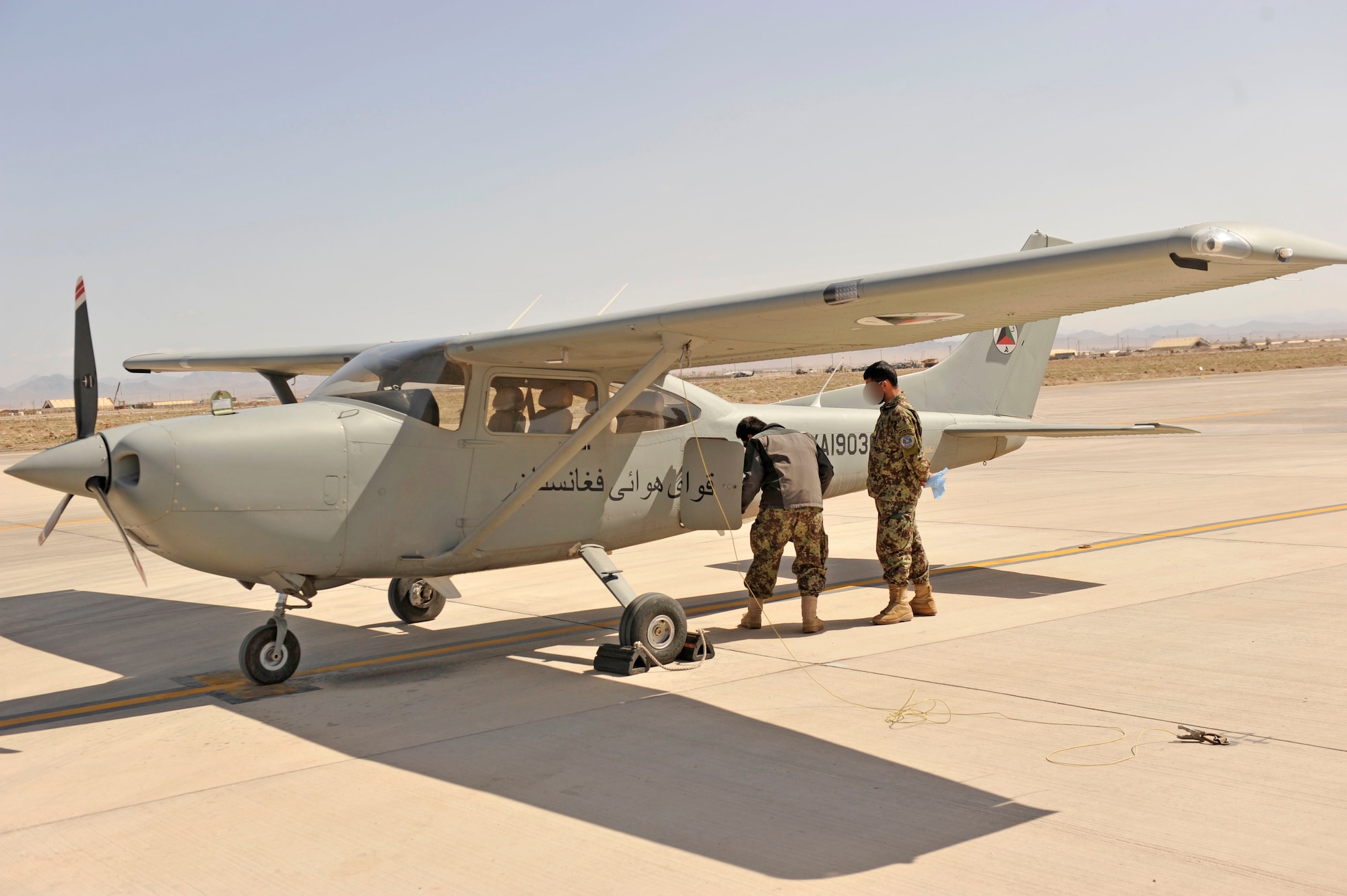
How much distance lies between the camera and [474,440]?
775 cm

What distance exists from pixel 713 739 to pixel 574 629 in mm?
3344

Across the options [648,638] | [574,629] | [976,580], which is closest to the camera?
[648,638]

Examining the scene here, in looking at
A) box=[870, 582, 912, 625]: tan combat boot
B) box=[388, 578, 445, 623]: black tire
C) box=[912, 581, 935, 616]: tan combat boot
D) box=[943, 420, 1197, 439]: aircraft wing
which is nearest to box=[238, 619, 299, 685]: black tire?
box=[388, 578, 445, 623]: black tire

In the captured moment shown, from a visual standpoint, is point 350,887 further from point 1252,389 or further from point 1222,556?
point 1252,389

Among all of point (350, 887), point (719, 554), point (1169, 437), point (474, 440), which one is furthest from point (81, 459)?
point (1169, 437)

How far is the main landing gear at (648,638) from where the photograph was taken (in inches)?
292

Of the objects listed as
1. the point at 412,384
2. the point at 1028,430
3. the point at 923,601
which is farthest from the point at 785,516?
the point at 1028,430

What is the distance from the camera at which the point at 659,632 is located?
759cm

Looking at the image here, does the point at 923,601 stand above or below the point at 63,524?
above

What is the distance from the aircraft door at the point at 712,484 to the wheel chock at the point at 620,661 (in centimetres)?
177

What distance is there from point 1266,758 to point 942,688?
1.87m

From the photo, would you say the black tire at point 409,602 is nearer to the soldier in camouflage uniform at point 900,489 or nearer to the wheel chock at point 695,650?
the wheel chock at point 695,650

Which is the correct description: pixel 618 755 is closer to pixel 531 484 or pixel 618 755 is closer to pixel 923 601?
pixel 531 484

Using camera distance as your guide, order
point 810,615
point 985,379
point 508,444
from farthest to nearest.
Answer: point 985,379 → point 810,615 → point 508,444
